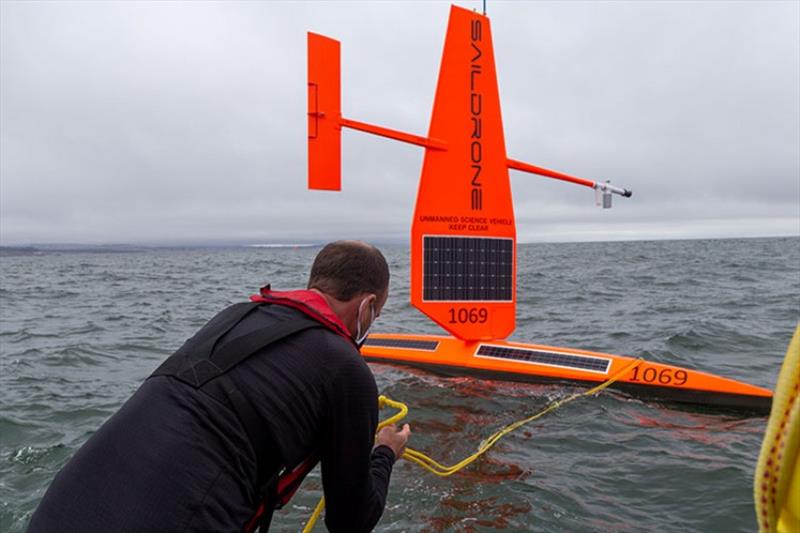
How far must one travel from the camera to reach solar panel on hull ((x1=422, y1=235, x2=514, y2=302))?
23.1ft

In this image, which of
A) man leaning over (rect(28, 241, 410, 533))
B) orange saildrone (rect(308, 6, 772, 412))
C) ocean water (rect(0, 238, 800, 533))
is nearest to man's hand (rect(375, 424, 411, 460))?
man leaning over (rect(28, 241, 410, 533))

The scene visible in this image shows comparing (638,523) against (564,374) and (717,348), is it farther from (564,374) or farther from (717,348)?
(717,348)

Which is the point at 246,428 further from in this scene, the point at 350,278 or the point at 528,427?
the point at 528,427

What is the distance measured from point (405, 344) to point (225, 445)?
667 cm

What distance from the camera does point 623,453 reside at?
5074 mm

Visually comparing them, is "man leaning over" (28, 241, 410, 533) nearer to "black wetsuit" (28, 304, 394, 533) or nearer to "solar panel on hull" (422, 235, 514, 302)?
"black wetsuit" (28, 304, 394, 533)

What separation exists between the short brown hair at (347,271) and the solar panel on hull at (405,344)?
5823 mm

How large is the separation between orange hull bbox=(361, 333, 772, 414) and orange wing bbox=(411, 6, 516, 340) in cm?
50

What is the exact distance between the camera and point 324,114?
20.9ft

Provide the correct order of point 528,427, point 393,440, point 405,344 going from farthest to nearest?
point 405,344 → point 528,427 → point 393,440

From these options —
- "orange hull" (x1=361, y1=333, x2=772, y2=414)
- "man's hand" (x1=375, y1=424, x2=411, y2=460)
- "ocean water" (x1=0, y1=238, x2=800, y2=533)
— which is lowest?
"ocean water" (x1=0, y1=238, x2=800, y2=533)

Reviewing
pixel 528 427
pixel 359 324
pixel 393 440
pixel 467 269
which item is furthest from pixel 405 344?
pixel 359 324

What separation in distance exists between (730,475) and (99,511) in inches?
181

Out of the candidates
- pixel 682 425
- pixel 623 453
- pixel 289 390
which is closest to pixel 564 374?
pixel 682 425
